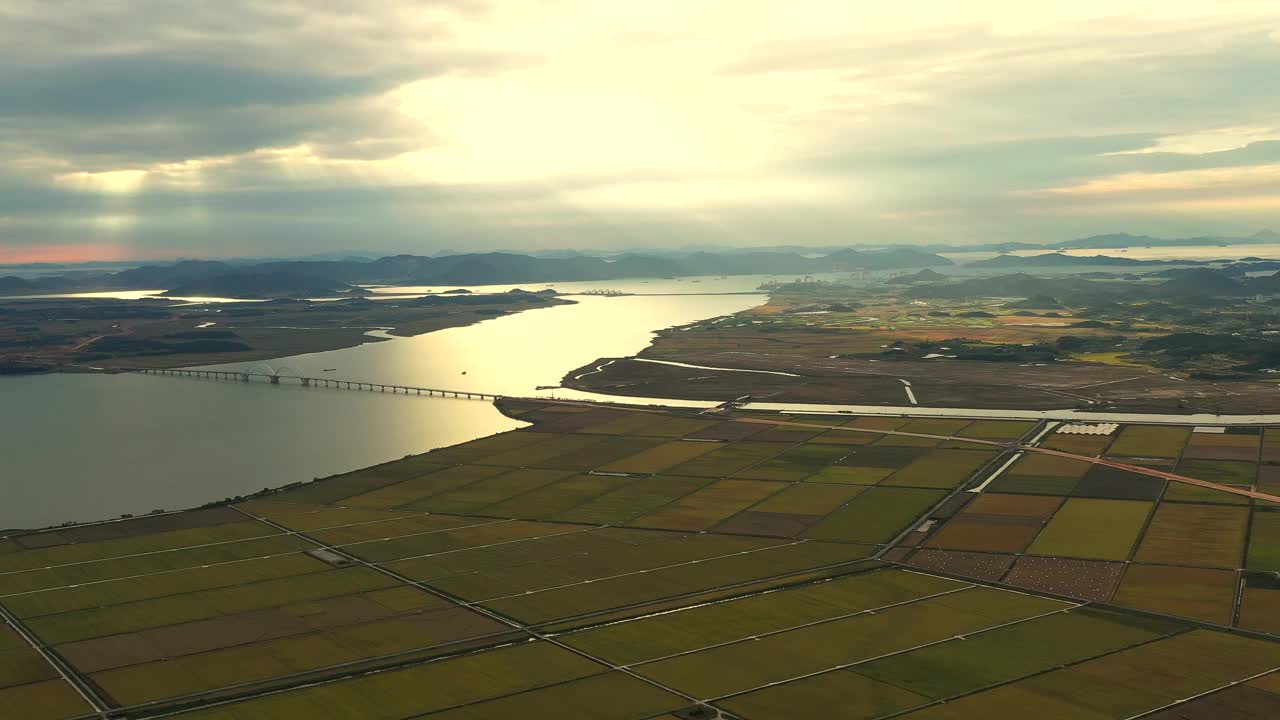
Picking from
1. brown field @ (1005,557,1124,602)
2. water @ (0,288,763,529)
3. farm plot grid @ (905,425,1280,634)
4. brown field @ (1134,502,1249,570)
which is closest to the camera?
farm plot grid @ (905,425,1280,634)

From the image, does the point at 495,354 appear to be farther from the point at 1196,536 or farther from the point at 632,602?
the point at 1196,536

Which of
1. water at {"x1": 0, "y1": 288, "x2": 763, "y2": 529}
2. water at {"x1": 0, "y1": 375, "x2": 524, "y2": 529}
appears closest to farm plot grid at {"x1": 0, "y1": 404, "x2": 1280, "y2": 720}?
water at {"x1": 0, "y1": 375, "x2": 524, "y2": 529}

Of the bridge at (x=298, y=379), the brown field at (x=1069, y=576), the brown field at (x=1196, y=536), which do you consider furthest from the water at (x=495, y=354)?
the brown field at (x=1069, y=576)

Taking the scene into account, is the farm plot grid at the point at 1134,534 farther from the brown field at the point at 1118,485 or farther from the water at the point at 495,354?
the water at the point at 495,354

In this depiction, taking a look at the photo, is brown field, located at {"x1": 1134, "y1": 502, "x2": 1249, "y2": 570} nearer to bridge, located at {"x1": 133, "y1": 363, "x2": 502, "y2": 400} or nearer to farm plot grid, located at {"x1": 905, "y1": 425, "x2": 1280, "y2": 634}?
farm plot grid, located at {"x1": 905, "y1": 425, "x2": 1280, "y2": 634}

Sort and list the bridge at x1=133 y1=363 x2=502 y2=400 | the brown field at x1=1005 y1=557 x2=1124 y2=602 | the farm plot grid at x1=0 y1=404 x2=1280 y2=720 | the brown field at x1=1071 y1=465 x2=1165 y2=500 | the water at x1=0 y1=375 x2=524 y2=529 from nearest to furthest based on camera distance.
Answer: the farm plot grid at x1=0 y1=404 x2=1280 y2=720
the brown field at x1=1005 y1=557 x2=1124 y2=602
the brown field at x1=1071 y1=465 x2=1165 y2=500
the water at x1=0 y1=375 x2=524 y2=529
the bridge at x1=133 y1=363 x2=502 y2=400

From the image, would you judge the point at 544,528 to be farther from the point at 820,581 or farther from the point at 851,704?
the point at 851,704

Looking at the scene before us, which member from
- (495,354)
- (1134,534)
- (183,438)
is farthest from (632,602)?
(495,354)

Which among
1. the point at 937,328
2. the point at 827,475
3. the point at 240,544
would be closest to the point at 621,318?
the point at 937,328
